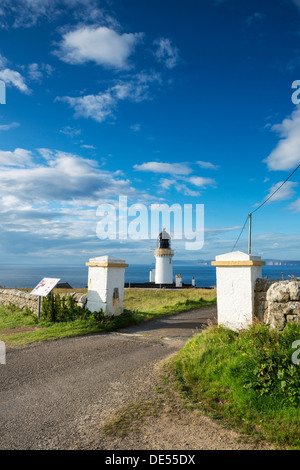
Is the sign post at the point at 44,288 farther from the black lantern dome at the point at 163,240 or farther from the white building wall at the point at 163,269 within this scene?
the black lantern dome at the point at 163,240

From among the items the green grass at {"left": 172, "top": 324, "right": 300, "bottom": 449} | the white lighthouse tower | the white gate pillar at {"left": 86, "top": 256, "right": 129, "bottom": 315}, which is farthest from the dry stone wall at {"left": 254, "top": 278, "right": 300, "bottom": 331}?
the white lighthouse tower

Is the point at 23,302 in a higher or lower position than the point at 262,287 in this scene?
lower

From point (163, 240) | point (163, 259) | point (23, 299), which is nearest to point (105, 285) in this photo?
point (23, 299)

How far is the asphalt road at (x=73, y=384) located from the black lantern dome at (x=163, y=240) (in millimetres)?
31539

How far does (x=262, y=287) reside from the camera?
6914 mm

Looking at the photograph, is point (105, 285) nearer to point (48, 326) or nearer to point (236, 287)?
point (48, 326)

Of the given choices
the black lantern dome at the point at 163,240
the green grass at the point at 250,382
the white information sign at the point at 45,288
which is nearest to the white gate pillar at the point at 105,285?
the white information sign at the point at 45,288

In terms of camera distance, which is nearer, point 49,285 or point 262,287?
point 262,287

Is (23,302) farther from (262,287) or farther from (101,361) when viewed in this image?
(262,287)

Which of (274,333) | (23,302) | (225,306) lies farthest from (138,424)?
(23,302)

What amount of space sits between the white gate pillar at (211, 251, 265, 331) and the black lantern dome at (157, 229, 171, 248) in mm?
32543

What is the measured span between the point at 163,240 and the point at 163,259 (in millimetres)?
2539

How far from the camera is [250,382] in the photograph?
4.37 metres
